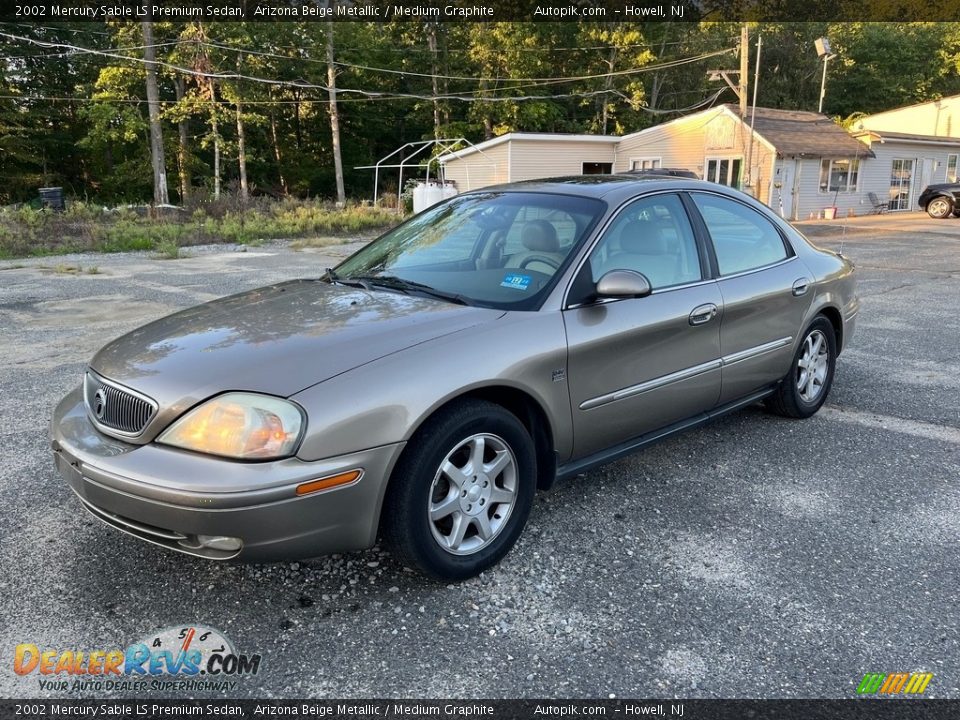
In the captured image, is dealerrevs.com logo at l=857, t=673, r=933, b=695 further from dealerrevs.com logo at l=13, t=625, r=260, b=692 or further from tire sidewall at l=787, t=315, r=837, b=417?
tire sidewall at l=787, t=315, r=837, b=417

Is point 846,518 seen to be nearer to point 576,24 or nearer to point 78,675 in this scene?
point 78,675

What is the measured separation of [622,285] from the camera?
124 inches

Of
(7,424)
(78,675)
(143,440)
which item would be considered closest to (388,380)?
(143,440)

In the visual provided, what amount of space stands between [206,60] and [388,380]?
36540mm

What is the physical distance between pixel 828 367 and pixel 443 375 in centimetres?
332

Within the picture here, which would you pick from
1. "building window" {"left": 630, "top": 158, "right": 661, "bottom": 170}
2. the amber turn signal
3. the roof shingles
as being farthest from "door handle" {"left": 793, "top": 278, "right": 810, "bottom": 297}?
"building window" {"left": 630, "top": 158, "right": 661, "bottom": 170}

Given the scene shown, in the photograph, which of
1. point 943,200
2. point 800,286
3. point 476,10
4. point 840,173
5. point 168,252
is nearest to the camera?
point 800,286

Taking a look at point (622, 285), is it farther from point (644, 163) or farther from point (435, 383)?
point (644, 163)

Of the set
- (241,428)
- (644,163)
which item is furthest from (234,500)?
(644,163)

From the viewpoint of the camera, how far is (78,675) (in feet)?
7.79

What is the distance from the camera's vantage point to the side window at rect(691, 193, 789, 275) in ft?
13.2

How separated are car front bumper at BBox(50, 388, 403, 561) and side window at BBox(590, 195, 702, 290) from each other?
4.94 feet

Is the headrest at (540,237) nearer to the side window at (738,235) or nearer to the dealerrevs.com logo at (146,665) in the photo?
the side window at (738,235)

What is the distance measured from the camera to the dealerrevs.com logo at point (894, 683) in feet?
7.61
